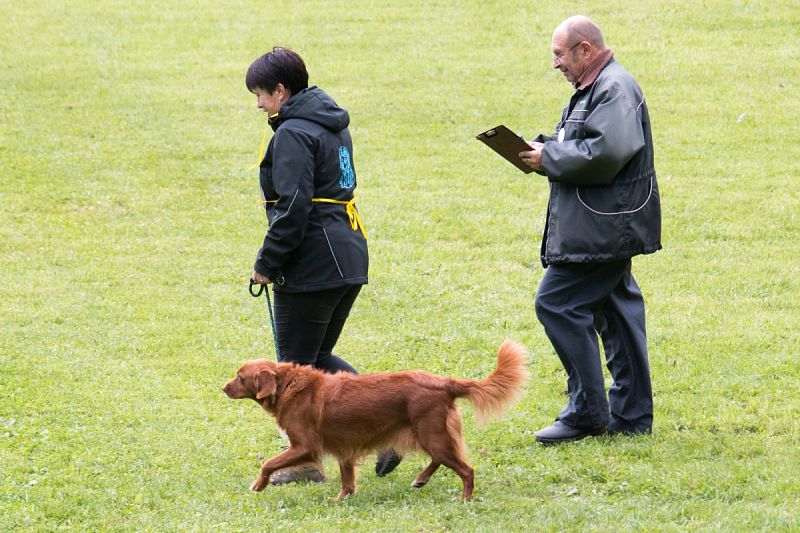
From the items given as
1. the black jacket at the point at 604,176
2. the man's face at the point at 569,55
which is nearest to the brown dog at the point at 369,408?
the black jacket at the point at 604,176

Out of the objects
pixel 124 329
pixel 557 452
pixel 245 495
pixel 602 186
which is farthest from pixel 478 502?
pixel 124 329

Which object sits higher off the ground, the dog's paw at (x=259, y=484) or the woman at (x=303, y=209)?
the woman at (x=303, y=209)

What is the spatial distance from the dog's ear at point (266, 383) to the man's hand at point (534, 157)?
6.15ft

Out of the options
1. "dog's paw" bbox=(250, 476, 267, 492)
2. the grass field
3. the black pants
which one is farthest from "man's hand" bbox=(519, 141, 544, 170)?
"dog's paw" bbox=(250, 476, 267, 492)

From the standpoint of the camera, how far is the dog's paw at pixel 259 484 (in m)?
5.68

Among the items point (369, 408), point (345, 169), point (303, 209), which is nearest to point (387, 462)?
point (369, 408)

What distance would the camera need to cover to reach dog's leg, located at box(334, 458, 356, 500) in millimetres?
5652

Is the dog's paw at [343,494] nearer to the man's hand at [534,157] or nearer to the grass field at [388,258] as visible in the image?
the grass field at [388,258]

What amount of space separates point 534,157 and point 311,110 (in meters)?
1.29

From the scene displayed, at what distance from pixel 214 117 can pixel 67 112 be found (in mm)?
2371

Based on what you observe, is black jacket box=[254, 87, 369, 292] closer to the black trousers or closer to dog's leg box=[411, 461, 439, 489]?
dog's leg box=[411, 461, 439, 489]

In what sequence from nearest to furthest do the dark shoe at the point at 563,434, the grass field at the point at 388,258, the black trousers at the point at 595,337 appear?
the grass field at the point at 388,258 → the black trousers at the point at 595,337 → the dark shoe at the point at 563,434

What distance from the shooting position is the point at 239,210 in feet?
41.3

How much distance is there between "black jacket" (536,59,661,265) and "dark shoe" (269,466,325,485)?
1.81 metres
